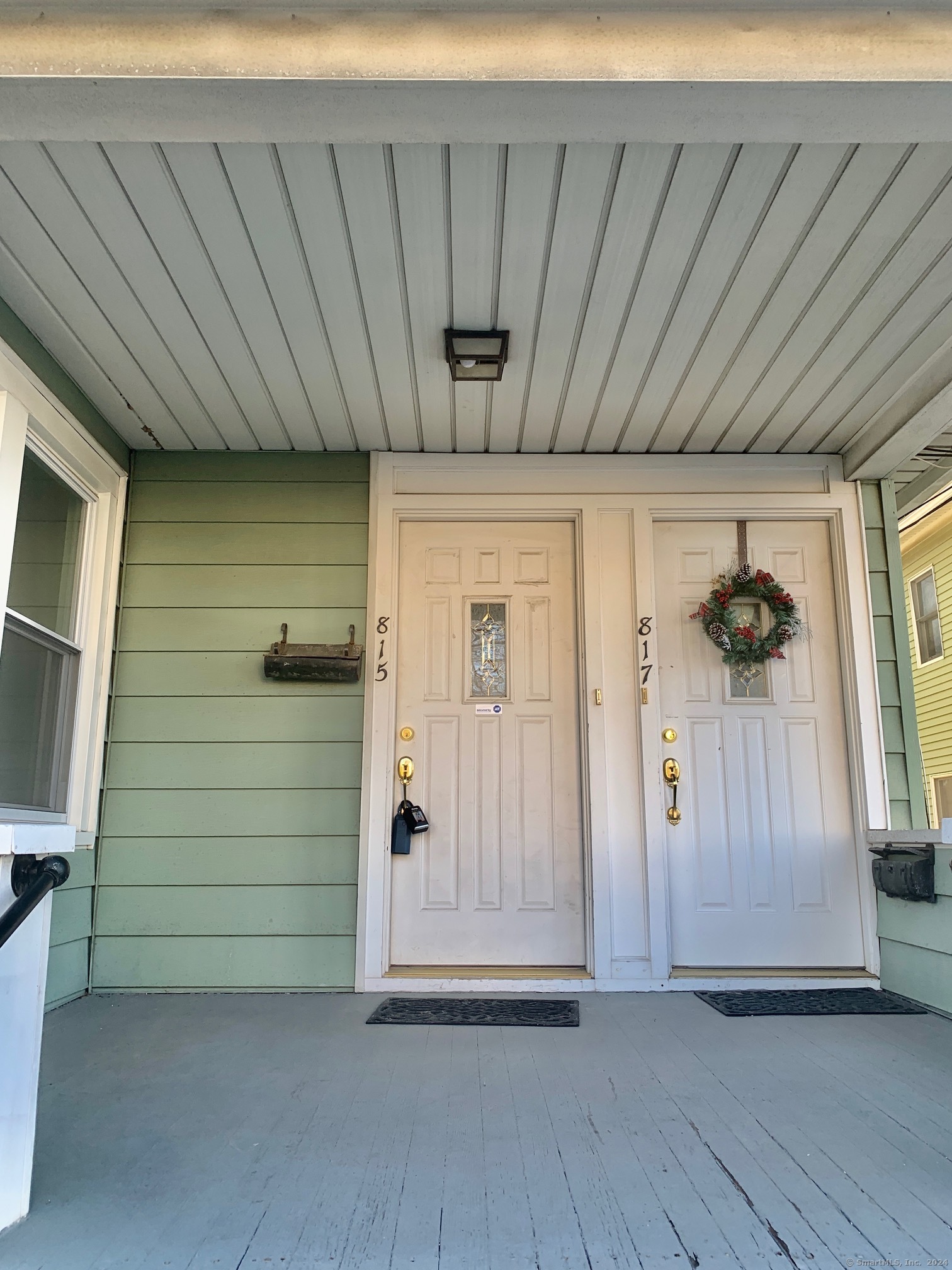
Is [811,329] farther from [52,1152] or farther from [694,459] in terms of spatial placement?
[52,1152]

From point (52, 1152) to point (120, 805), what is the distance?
1.85m

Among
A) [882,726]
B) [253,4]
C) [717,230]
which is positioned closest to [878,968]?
[882,726]

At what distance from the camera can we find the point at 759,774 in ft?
11.9

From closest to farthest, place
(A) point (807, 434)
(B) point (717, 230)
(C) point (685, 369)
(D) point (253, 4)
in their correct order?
(D) point (253, 4)
(B) point (717, 230)
(C) point (685, 369)
(A) point (807, 434)

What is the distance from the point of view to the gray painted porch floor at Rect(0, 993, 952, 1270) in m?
1.45

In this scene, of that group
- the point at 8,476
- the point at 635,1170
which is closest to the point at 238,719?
the point at 8,476

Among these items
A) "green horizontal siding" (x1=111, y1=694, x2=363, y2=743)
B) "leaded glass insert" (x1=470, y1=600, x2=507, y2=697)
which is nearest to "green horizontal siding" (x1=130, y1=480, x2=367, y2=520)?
"leaded glass insert" (x1=470, y1=600, x2=507, y2=697)

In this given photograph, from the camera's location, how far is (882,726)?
11.9 ft

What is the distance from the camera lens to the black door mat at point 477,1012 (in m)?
2.87

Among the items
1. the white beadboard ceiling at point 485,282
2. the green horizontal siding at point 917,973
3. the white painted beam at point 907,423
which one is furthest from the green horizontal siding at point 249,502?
the green horizontal siding at point 917,973

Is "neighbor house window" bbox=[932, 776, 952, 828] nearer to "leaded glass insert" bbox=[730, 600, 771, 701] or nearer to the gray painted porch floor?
"leaded glass insert" bbox=[730, 600, 771, 701]

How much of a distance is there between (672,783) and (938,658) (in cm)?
582

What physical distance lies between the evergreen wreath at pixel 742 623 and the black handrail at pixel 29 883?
2.82 m

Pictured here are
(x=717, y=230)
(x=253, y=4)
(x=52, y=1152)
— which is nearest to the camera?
(x=253, y=4)
